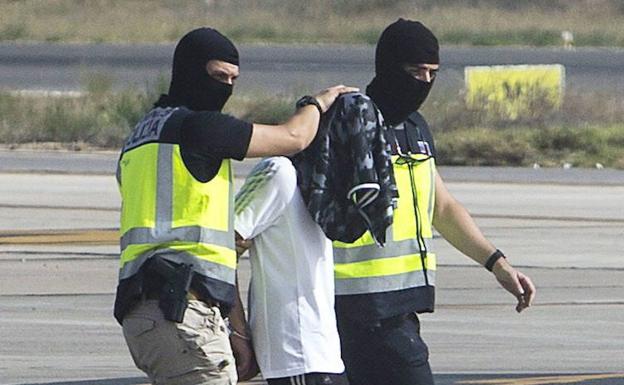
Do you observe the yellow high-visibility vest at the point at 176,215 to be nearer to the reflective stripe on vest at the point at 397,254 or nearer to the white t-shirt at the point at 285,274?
the white t-shirt at the point at 285,274

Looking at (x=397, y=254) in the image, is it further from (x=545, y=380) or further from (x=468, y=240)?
(x=545, y=380)

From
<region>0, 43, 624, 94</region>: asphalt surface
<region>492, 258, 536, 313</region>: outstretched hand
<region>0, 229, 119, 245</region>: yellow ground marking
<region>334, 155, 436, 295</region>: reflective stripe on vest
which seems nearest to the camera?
<region>334, 155, 436, 295</region>: reflective stripe on vest

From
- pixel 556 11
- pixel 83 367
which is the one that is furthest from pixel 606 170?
pixel 556 11

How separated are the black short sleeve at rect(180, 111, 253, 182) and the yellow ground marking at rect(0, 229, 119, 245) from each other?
903 centimetres

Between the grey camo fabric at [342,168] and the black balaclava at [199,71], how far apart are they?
304 millimetres

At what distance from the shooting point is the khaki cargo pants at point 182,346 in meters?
4.38

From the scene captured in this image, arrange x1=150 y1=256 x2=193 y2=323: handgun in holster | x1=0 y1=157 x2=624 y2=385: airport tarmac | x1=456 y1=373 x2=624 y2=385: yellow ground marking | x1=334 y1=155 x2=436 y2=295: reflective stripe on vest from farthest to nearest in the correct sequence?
x1=0 y1=157 x2=624 y2=385: airport tarmac, x1=456 y1=373 x2=624 y2=385: yellow ground marking, x1=334 y1=155 x2=436 y2=295: reflective stripe on vest, x1=150 y1=256 x2=193 y2=323: handgun in holster

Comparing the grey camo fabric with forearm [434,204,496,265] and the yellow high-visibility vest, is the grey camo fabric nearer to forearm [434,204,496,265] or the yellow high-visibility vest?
the yellow high-visibility vest

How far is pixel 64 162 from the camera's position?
19.8m

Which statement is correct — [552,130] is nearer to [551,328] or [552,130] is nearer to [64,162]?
[64,162]

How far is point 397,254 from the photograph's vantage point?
5.06 m

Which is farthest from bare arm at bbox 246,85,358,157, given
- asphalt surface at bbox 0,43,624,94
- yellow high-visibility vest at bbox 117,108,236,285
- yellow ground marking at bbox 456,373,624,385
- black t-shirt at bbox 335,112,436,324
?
asphalt surface at bbox 0,43,624,94

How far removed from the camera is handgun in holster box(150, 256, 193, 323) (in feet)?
14.2

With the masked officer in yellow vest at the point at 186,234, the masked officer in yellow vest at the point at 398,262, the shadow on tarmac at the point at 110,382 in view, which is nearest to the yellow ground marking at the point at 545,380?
the shadow on tarmac at the point at 110,382
